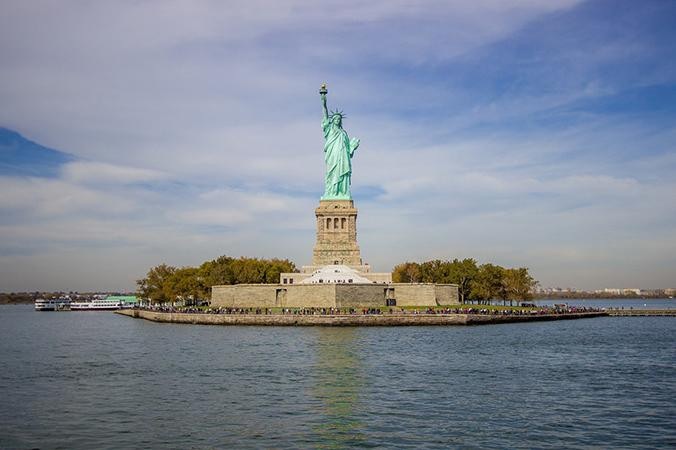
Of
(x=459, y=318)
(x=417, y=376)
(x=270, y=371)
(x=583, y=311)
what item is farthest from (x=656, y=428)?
(x=583, y=311)

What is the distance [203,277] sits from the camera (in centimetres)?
7956

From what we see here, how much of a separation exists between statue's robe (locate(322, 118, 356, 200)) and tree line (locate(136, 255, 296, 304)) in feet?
47.4

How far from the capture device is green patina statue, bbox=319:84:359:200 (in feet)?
236

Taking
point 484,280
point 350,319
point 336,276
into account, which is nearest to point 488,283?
point 484,280

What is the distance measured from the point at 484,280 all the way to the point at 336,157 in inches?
871

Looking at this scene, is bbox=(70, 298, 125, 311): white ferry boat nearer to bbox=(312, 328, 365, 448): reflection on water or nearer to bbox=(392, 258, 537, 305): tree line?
bbox=(392, 258, 537, 305): tree line

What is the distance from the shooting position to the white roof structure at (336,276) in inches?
2403

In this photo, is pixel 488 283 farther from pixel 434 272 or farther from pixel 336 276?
pixel 336 276

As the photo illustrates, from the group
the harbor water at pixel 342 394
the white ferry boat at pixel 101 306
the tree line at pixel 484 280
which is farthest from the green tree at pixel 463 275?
the white ferry boat at pixel 101 306

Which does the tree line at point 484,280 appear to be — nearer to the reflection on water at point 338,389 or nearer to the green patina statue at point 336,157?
the green patina statue at point 336,157

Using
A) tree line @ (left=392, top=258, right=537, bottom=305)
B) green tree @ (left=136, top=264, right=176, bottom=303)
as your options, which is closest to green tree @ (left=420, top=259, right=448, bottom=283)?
tree line @ (left=392, top=258, right=537, bottom=305)

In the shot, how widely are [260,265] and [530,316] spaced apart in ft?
116

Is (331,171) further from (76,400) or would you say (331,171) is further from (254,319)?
(76,400)

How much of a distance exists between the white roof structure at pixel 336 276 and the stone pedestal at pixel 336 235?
527 cm
